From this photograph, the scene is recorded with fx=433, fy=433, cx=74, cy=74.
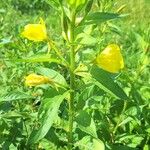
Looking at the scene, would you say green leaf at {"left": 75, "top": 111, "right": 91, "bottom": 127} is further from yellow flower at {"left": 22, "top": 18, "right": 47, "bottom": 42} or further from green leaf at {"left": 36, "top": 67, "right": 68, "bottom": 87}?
yellow flower at {"left": 22, "top": 18, "right": 47, "bottom": 42}

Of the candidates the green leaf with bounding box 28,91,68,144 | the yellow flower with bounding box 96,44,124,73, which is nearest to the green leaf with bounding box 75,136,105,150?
the green leaf with bounding box 28,91,68,144

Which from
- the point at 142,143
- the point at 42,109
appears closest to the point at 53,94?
the point at 42,109

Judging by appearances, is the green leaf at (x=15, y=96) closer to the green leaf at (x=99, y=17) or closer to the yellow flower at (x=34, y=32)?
the yellow flower at (x=34, y=32)

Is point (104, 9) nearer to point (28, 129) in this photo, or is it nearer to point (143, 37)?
point (143, 37)

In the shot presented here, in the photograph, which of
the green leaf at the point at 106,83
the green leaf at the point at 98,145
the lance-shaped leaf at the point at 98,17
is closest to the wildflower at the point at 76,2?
the lance-shaped leaf at the point at 98,17

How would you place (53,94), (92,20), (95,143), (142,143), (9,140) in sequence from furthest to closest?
(142,143)
(9,140)
(95,143)
(53,94)
(92,20)

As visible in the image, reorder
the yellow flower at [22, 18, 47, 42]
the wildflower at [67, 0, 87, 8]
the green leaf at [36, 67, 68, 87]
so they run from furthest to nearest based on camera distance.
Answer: the green leaf at [36, 67, 68, 87]
the yellow flower at [22, 18, 47, 42]
the wildflower at [67, 0, 87, 8]

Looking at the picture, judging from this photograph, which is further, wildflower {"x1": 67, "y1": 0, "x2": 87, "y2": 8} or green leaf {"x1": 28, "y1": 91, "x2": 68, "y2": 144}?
green leaf {"x1": 28, "y1": 91, "x2": 68, "y2": 144}

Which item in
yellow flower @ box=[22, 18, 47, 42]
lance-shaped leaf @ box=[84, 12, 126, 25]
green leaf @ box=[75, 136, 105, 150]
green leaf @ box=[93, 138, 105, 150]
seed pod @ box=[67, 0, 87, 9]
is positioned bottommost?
green leaf @ box=[75, 136, 105, 150]
